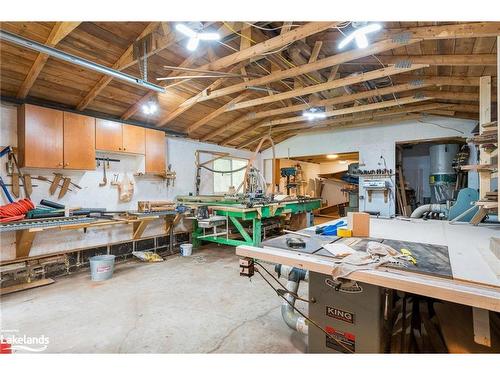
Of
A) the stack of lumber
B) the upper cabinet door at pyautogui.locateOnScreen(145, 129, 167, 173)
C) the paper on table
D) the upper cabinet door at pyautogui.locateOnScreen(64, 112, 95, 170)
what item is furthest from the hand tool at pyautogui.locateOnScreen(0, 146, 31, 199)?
the paper on table

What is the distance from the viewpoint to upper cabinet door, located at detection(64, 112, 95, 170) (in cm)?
363

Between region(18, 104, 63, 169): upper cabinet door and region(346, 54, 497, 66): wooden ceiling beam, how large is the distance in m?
4.43

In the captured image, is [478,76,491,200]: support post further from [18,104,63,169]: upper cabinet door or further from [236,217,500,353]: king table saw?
[18,104,63,169]: upper cabinet door

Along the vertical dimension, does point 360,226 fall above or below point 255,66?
below

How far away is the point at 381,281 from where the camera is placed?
108cm

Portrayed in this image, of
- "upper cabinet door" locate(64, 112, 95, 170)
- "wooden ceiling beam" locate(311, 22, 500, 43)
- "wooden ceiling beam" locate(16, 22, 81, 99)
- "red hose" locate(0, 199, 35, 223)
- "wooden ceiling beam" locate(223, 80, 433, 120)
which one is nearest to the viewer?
"wooden ceiling beam" locate(311, 22, 500, 43)

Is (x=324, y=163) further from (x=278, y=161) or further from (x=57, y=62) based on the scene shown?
(x=57, y=62)

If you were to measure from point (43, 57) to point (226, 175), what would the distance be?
4.63 meters

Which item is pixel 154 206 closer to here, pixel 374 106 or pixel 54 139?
pixel 54 139

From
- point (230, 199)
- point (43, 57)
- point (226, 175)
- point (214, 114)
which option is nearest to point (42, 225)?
point (43, 57)

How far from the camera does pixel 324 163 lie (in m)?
10.2

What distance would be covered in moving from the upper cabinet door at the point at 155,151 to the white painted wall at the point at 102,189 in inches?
5.9
